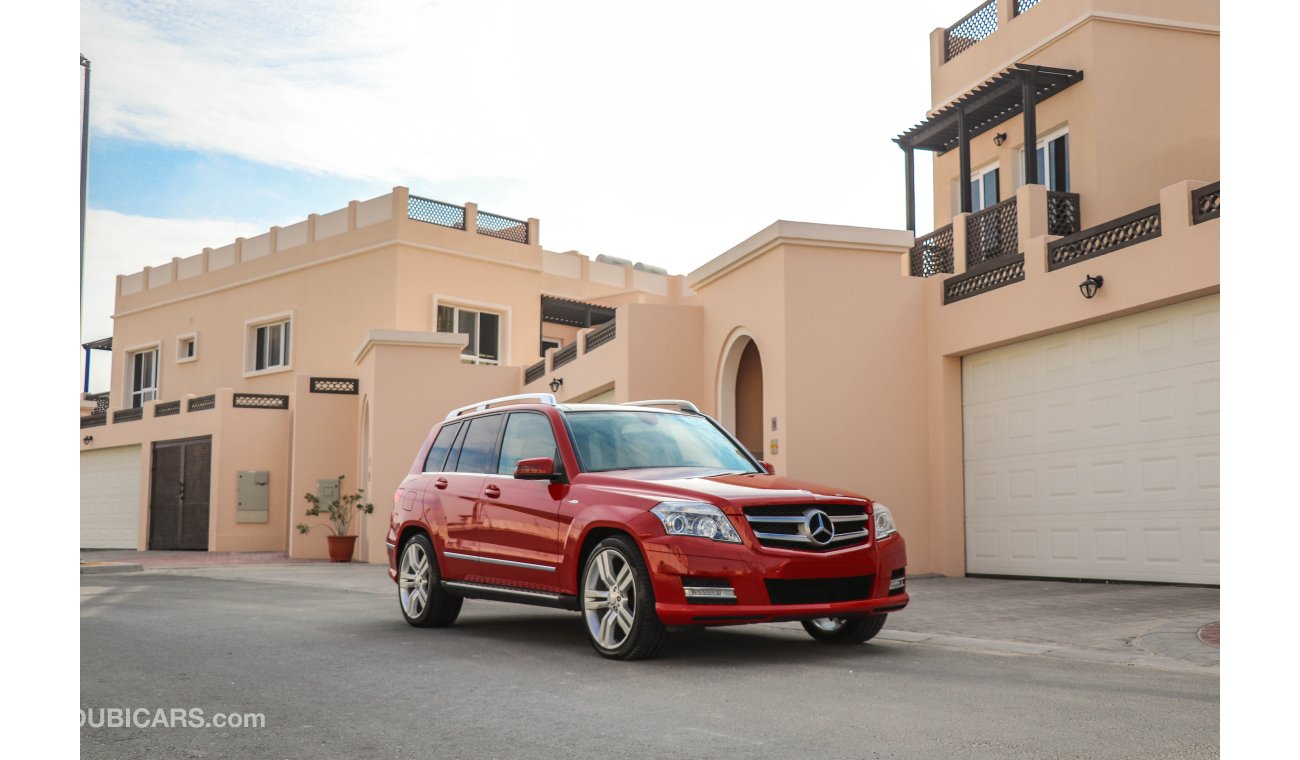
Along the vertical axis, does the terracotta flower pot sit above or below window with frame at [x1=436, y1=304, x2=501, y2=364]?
below

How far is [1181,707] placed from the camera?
5.77 meters

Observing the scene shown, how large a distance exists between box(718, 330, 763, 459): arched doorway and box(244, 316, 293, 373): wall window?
18.3 m

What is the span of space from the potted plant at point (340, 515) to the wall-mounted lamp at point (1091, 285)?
50.2 ft

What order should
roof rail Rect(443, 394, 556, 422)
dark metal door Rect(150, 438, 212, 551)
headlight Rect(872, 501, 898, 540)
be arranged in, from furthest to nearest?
dark metal door Rect(150, 438, 212, 551) → roof rail Rect(443, 394, 556, 422) → headlight Rect(872, 501, 898, 540)

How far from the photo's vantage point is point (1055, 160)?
19.7 meters

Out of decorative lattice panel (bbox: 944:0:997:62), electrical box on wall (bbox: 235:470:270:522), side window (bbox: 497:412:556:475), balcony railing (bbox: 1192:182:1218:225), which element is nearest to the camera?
side window (bbox: 497:412:556:475)

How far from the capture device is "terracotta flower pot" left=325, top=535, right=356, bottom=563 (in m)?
24.3

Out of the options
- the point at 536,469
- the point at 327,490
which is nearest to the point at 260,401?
the point at 327,490

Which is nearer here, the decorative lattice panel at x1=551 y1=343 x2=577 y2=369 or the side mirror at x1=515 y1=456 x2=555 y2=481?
the side mirror at x1=515 y1=456 x2=555 y2=481

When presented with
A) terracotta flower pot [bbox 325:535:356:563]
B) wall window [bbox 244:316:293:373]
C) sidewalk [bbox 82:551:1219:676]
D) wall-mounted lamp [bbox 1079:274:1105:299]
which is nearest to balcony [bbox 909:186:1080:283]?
wall-mounted lamp [bbox 1079:274:1105:299]

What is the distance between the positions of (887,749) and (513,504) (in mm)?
4310

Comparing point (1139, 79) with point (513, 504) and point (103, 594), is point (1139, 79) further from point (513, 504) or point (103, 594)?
point (103, 594)

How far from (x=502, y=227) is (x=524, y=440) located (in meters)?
23.7

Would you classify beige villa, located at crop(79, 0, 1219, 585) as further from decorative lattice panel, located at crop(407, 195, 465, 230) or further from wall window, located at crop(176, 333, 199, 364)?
wall window, located at crop(176, 333, 199, 364)
